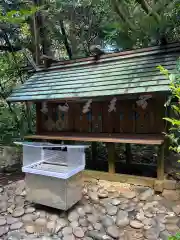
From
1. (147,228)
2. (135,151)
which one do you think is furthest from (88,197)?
(135,151)

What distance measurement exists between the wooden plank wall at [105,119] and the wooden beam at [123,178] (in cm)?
89

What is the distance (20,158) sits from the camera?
627 cm

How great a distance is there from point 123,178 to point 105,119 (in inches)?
49.1

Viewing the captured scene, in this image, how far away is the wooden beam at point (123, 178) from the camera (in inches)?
164

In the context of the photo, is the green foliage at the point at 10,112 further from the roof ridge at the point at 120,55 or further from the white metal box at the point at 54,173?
the white metal box at the point at 54,173

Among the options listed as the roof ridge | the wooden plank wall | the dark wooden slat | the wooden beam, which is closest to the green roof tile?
the roof ridge

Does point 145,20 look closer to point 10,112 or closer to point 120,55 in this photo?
point 120,55

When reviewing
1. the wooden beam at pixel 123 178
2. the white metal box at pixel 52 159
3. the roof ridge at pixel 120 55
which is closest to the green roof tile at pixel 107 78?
the roof ridge at pixel 120 55

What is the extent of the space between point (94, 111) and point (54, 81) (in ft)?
4.33

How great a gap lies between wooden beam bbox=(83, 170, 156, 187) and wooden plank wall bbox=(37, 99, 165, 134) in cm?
89

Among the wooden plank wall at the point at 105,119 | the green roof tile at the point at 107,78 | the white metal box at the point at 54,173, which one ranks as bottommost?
the white metal box at the point at 54,173

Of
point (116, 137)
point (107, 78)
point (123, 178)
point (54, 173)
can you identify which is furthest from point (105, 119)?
point (54, 173)

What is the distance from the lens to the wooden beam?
416 centimetres

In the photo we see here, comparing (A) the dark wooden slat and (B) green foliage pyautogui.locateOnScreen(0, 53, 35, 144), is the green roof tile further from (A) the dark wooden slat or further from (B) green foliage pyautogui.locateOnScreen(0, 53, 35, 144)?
(B) green foliage pyautogui.locateOnScreen(0, 53, 35, 144)
